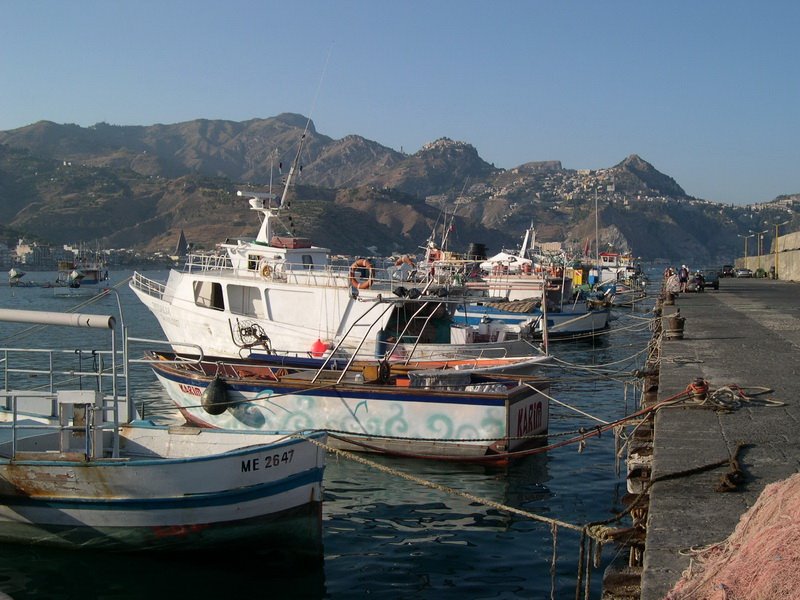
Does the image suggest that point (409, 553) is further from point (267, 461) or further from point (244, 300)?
point (244, 300)

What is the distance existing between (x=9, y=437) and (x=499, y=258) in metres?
46.4

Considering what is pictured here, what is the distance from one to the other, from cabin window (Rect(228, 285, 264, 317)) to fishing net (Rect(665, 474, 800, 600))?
1881 centimetres

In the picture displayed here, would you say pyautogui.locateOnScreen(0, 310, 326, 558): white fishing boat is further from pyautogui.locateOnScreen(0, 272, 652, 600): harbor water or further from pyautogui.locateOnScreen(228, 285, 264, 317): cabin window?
pyautogui.locateOnScreen(228, 285, 264, 317): cabin window

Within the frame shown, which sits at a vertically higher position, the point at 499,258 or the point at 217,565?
the point at 499,258

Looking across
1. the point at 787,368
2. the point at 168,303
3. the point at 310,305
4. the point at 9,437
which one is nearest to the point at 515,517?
the point at 787,368

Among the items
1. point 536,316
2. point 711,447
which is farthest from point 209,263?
point 711,447

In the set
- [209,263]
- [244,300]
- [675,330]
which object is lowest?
[675,330]

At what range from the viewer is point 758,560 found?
4691mm

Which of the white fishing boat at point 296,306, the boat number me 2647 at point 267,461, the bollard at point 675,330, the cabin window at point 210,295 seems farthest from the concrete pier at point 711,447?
the cabin window at point 210,295

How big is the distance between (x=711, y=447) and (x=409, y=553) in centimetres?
412

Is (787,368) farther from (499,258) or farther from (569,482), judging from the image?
(499,258)

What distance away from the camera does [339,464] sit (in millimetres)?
14805

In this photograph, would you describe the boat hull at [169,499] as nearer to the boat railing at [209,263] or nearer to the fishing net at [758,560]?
the fishing net at [758,560]

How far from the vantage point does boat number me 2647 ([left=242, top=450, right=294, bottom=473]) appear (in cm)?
966
